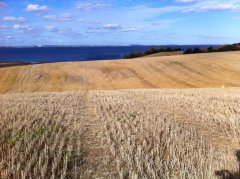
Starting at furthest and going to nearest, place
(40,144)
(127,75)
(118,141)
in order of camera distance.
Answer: (127,75), (118,141), (40,144)

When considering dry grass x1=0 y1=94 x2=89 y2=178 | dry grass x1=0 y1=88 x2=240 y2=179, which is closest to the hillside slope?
dry grass x1=0 y1=88 x2=240 y2=179

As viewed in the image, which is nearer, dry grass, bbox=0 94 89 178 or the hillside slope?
dry grass, bbox=0 94 89 178

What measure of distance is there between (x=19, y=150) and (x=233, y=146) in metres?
5.42

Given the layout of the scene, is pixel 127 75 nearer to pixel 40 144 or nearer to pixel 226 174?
pixel 40 144

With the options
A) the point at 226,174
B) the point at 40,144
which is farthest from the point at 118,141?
the point at 226,174

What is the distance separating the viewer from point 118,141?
10.5 metres

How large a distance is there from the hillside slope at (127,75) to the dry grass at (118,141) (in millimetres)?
18656

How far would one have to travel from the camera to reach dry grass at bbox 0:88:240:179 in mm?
8109

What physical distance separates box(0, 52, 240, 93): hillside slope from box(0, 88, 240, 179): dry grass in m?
18.7

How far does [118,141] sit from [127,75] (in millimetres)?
28827

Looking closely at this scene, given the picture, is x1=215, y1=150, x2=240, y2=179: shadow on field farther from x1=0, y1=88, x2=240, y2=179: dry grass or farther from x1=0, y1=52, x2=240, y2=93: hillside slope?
x1=0, y1=52, x2=240, y2=93: hillside slope

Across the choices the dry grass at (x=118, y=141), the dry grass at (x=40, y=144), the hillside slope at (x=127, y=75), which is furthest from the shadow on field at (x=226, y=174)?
the hillside slope at (x=127, y=75)

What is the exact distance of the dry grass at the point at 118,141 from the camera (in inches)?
319

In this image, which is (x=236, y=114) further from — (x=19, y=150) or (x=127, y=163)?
(x=19, y=150)
